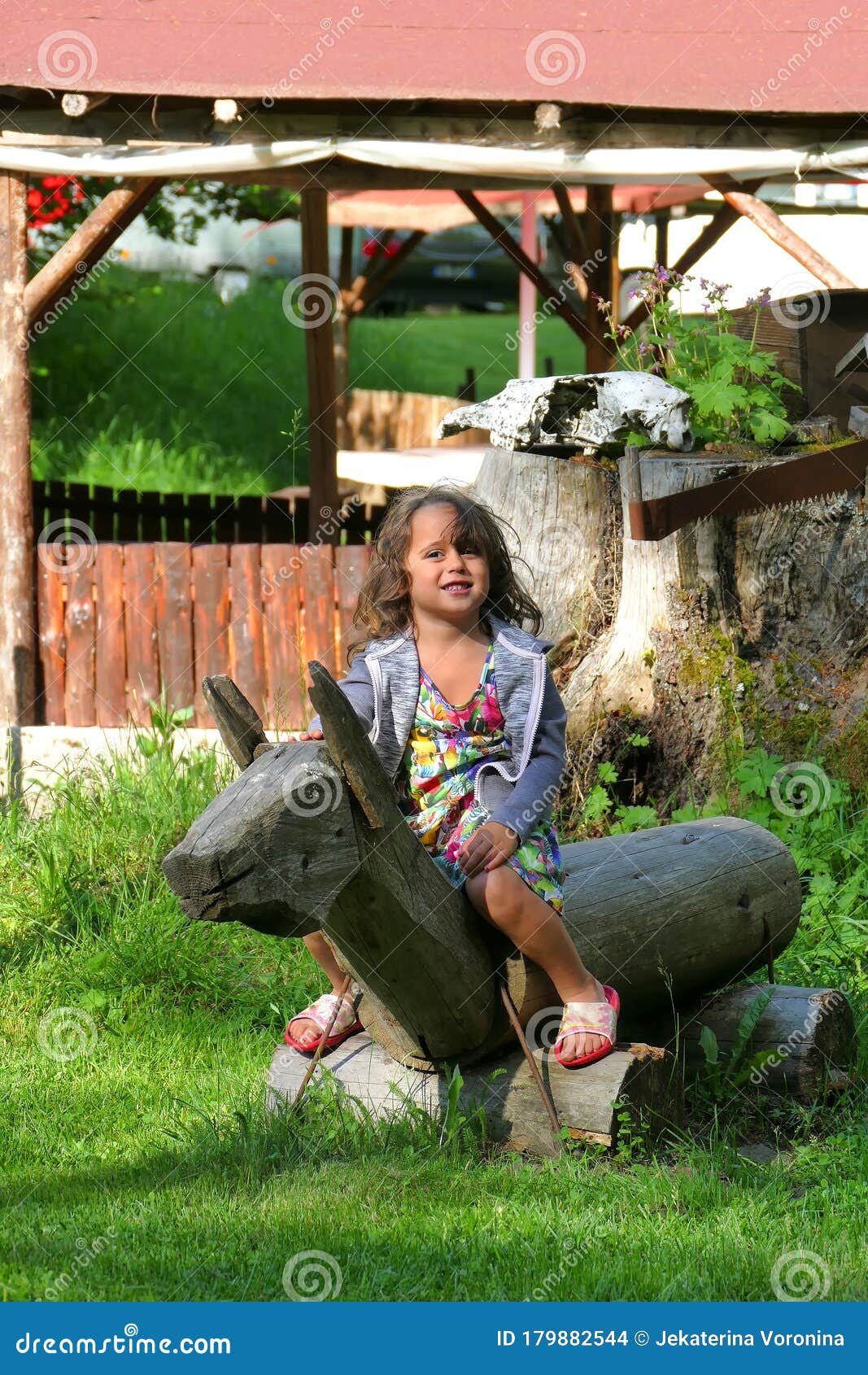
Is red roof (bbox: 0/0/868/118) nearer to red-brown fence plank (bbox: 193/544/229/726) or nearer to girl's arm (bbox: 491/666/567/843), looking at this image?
red-brown fence plank (bbox: 193/544/229/726)

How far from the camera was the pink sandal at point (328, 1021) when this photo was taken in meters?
3.77

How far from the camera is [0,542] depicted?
22.9 feet

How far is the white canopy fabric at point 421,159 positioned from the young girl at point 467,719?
3.58 metres

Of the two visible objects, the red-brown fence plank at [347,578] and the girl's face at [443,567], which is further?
the red-brown fence plank at [347,578]

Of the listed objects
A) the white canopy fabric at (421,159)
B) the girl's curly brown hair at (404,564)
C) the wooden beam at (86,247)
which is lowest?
the girl's curly brown hair at (404,564)

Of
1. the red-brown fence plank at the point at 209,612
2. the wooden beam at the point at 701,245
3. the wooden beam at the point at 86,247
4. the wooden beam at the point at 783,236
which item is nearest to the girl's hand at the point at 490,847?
the red-brown fence plank at the point at 209,612

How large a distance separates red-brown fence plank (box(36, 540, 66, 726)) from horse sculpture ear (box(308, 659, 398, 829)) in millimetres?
4307

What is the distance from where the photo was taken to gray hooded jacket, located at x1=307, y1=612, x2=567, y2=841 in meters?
3.45

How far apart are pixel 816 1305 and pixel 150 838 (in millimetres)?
3382

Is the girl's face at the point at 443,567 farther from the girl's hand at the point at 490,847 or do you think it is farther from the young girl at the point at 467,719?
the girl's hand at the point at 490,847

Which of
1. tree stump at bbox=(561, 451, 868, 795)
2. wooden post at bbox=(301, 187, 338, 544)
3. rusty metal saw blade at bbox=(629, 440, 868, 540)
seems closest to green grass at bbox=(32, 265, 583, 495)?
wooden post at bbox=(301, 187, 338, 544)

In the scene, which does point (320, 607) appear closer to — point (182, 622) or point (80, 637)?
point (182, 622)

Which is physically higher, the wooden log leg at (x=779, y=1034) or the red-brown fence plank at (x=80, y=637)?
the red-brown fence plank at (x=80, y=637)

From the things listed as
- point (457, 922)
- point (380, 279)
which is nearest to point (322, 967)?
point (457, 922)
